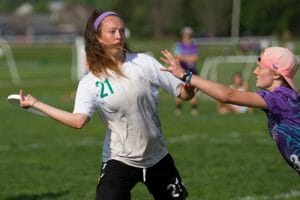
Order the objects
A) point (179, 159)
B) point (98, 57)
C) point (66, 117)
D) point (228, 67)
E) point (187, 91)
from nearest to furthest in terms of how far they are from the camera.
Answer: point (66, 117)
point (187, 91)
point (98, 57)
point (179, 159)
point (228, 67)

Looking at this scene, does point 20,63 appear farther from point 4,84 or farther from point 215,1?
point 215,1

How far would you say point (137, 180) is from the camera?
6.00 m

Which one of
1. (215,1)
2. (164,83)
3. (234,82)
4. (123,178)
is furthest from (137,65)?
(215,1)

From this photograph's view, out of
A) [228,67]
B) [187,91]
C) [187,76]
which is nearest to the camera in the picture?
[187,76]

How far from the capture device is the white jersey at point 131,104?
587 centimetres

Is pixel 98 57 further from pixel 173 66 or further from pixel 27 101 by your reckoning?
pixel 173 66

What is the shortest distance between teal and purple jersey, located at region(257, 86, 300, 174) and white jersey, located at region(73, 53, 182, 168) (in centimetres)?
86

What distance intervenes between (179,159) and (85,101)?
6.39m

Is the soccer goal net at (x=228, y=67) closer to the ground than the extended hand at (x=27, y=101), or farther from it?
closer to the ground

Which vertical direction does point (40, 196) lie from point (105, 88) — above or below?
below

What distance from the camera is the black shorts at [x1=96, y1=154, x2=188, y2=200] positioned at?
231 inches

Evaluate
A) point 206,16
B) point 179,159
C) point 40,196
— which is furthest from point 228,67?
point 206,16

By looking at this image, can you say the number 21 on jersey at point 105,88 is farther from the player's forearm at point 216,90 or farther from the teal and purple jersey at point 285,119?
the teal and purple jersey at point 285,119

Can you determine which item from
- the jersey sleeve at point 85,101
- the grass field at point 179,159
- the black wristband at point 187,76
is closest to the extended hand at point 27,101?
the jersey sleeve at point 85,101
